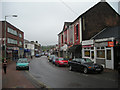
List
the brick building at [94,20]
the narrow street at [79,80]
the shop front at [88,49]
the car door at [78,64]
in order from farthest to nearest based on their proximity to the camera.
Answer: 1. the brick building at [94,20]
2. the shop front at [88,49]
3. the car door at [78,64]
4. the narrow street at [79,80]

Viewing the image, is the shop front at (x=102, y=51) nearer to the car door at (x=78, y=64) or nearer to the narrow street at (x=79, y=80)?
the narrow street at (x=79, y=80)

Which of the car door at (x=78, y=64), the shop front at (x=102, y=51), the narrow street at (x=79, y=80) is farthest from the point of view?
the shop front at (x=102, y=51)

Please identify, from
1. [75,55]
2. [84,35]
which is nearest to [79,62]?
[84,35]

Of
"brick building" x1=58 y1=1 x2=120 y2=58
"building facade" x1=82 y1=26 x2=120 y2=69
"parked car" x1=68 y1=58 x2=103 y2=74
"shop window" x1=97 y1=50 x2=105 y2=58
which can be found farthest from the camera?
"brick building" x1=58 y1=1 x2=120 y2=58

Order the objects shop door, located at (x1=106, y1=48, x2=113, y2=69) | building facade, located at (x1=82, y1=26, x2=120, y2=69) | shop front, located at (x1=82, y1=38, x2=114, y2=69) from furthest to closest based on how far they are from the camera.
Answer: shop door, located at (x1=106, y1=48, x2=113, y2=69), shop front, located at (x1=82, y1=38, x2=114, y2=69), building facade, located at (x1=82, y1=26, x2=120, y2=69)

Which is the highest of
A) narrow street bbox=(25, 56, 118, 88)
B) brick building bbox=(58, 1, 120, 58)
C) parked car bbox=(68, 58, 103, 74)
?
brick building bbox=(58, 1, 120, 58)

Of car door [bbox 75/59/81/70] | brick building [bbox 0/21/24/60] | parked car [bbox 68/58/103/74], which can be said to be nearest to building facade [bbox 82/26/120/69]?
parked car [bbox 68/58/103/74]

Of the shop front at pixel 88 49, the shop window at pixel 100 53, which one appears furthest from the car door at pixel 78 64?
the shop front at pixel 88 49

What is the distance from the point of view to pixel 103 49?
57.7 feet

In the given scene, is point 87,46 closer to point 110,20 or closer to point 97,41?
point 97,41

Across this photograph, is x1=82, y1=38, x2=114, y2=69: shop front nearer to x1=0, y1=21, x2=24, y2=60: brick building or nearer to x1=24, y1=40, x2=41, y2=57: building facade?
x1=0, y1=21, x2=24, y2=60: brick building

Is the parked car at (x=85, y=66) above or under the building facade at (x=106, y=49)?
under

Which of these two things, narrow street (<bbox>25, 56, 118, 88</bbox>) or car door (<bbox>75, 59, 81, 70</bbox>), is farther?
car door (<bbox>75, 59, 81, 70</bbox>)

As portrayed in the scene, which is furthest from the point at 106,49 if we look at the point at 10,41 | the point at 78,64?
the point at 10,41
